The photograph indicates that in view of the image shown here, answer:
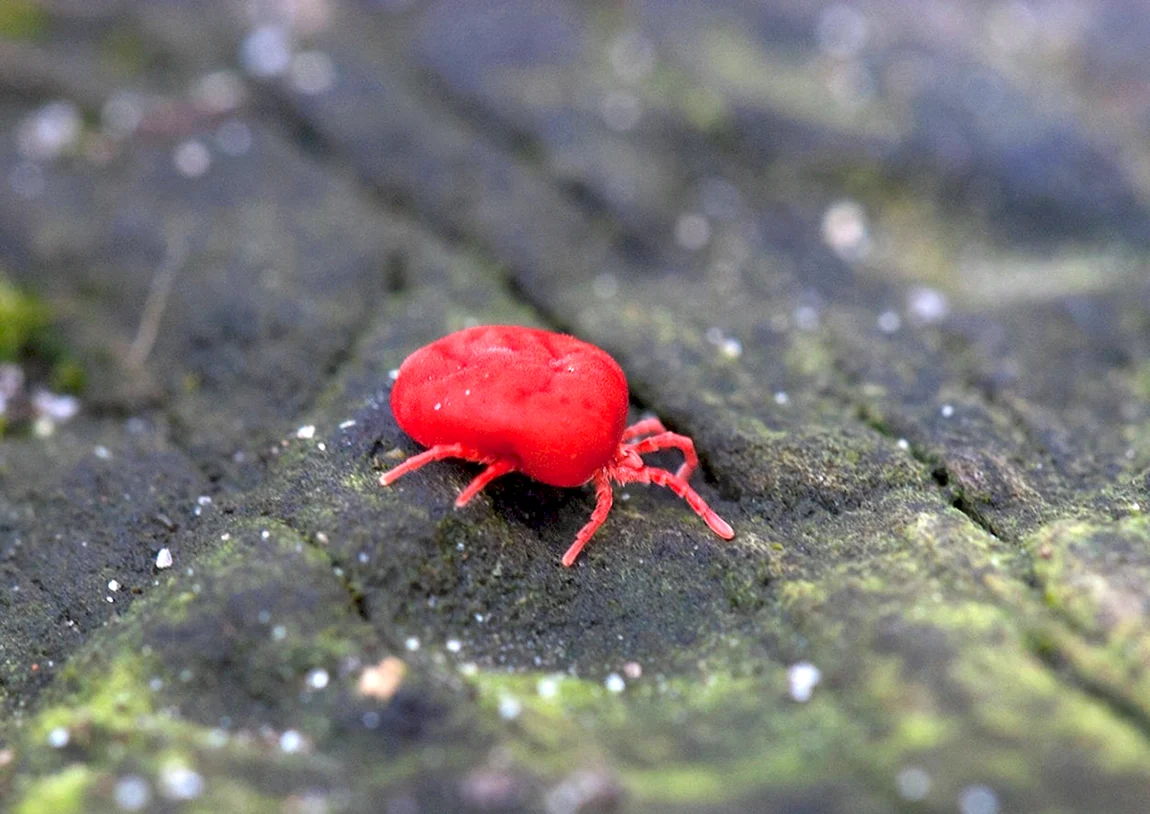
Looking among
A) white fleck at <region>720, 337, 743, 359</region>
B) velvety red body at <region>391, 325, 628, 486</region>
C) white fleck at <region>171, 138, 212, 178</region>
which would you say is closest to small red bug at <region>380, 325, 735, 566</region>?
velvety red body at <region>391, 325, 628, 486</region>

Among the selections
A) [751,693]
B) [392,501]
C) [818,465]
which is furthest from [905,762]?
[392,501]

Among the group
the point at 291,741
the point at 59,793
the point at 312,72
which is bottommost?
the point at 59,793

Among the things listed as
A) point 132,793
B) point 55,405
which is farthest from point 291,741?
point 55,405

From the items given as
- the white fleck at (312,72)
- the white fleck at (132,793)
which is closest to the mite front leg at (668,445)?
the white fleck at (132,793)

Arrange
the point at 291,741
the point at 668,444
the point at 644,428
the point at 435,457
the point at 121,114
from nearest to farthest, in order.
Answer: the point at 291,741 < the point at 435,457 < the point at 668,444 < the point at 644,428 < the point at 121,114

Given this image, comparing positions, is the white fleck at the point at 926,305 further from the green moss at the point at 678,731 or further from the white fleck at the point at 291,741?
the white fleck at the point at 291,741

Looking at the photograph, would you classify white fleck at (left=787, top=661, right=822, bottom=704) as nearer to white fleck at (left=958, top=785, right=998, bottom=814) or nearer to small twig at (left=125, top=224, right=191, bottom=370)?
white fleck at (left=958, top=785, right=998, bottom=814)

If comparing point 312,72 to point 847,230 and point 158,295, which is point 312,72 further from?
point 847,230
